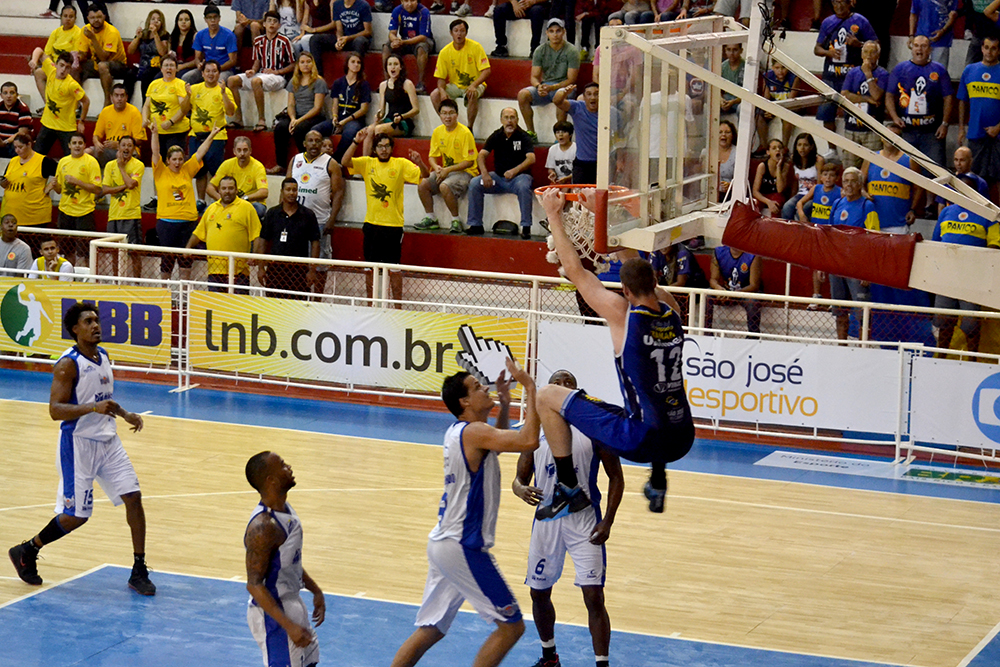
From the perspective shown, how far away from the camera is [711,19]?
32.0ft

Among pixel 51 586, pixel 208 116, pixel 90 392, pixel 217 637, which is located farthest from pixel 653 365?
pixel 208 116

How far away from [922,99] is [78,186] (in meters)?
11.8

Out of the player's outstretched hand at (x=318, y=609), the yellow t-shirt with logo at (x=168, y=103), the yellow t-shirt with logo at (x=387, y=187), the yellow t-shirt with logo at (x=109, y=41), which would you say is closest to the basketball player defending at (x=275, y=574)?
the player's outstretched hand at (x=318, y=609)

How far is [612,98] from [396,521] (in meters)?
5.14

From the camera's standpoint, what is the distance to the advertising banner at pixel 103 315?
17.2m

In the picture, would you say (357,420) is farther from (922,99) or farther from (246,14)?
(246,14)

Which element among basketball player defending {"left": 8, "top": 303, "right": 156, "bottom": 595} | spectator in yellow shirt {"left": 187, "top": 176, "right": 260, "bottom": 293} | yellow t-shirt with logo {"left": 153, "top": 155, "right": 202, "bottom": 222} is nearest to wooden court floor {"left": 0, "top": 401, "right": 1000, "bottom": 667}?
basketball player defending {"left": 8, "top": 303, "right": 156, "bottom": 595}

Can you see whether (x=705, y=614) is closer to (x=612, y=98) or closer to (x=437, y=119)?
(x=612, y=98)

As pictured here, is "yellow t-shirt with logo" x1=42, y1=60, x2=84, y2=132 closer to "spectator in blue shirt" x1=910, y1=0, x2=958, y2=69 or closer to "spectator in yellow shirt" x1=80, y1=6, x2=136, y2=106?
"spectator in yellow shirt" x1=80, y1=6, x2=136, y2=106

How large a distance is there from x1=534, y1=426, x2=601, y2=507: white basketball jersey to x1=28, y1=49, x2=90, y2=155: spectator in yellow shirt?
47.7 feet

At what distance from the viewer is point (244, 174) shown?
18922mm

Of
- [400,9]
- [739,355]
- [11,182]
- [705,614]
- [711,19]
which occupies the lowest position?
[705,614]

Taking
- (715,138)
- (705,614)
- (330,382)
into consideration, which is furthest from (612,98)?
(330,382)

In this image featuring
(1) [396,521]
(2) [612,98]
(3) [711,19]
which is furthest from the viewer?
(1) [396,521]
